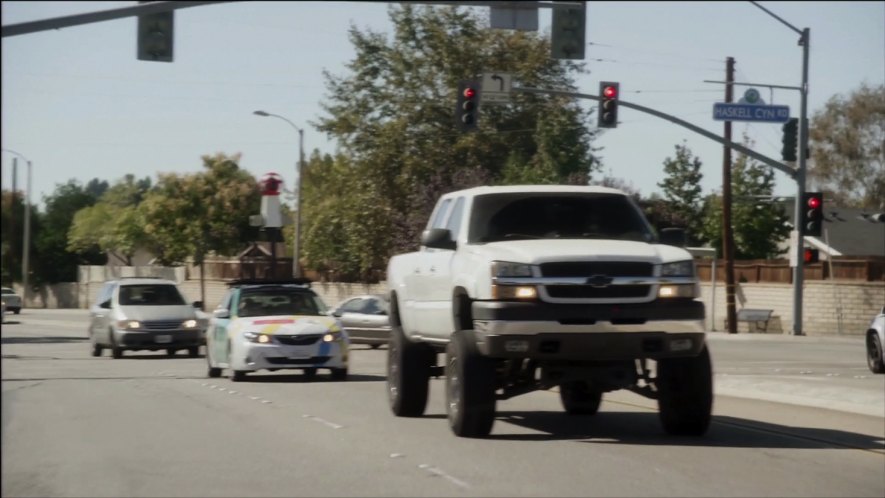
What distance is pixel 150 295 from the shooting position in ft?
108

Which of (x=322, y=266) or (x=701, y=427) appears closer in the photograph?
(x=701, y=427)

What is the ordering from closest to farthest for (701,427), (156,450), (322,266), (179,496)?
(179,496), (156,450), (701,427), (322,266)

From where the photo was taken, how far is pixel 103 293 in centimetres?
3372

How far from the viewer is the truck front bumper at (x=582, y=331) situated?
12820 mm

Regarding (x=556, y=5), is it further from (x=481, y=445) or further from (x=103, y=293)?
(x=103, y=293)

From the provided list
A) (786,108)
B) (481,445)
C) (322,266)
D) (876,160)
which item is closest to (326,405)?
(481,445)

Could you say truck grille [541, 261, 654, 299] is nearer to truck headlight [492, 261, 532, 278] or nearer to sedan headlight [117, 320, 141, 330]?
truck headlight [492, 261, 532, 278]

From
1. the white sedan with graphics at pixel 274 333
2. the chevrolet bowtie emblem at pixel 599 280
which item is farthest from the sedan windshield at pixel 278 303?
the chevrolet bowtie emblem at pixel 599 280

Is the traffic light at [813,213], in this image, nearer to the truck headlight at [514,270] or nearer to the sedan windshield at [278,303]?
the sedan windshield at [278,303]

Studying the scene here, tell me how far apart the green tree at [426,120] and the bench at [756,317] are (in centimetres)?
1299

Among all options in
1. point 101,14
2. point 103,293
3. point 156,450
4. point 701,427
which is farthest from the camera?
point 103,293

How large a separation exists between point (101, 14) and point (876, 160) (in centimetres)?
6977

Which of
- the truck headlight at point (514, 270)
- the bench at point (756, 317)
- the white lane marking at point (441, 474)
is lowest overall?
the bench at point (756, 317)

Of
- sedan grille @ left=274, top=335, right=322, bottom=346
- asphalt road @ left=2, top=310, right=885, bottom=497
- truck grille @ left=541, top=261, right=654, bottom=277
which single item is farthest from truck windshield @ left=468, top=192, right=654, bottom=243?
sedan grille @ left=274, top=335, right=322, bottom=346
